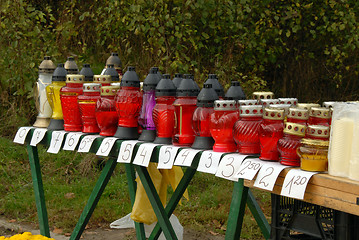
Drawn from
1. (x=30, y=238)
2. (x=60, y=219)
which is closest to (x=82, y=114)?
(x=30, y=238)

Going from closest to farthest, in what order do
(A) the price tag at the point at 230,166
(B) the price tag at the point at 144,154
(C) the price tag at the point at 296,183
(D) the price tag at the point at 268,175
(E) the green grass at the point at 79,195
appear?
(C) the price tag at the point at 296,183, (D) the price tag at the point at 268,175, (A) the price tag at the point at 230,166, (B) the price tag at the point at 144,154, (E) the green grass at the point at 79,195

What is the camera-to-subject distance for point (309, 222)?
7.20 feet

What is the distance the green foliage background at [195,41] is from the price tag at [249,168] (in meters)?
3.84

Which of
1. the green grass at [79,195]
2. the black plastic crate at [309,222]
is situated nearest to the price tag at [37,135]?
the black plastic crate at [309,222]

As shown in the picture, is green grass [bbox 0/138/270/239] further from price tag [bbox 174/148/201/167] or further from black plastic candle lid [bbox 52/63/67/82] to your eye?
price tag [bbox 174/148/201/167]

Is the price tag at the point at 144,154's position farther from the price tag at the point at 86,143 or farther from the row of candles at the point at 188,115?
the price tag at the point at 86,143

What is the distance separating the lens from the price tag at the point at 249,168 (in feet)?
7.30

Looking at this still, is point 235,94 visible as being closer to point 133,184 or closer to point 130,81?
point 130,81

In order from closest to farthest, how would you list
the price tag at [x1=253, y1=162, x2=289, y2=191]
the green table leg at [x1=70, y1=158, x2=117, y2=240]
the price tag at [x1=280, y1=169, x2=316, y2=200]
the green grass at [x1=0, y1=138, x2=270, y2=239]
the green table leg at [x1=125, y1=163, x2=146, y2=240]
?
the price tag at [x1=280, y1=169, x2=316, y2=200] → the price tag at [x1=253, y1=162, x2=289, y2=191] → the green table leg at [x1=70, y1=158, x2=117, y2=240] → the green table leg at [x1=125, y1=163, x2=146, y2=240] → the green grass at [x1=0, y1=138, x2=270, y2=239]

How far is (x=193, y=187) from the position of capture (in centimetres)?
549

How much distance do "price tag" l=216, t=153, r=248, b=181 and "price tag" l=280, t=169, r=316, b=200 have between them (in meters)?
0.25

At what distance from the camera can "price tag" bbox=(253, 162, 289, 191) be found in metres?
2.15

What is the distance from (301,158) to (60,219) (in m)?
3.21

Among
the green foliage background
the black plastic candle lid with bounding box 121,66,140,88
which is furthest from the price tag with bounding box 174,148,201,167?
the green foliage background
